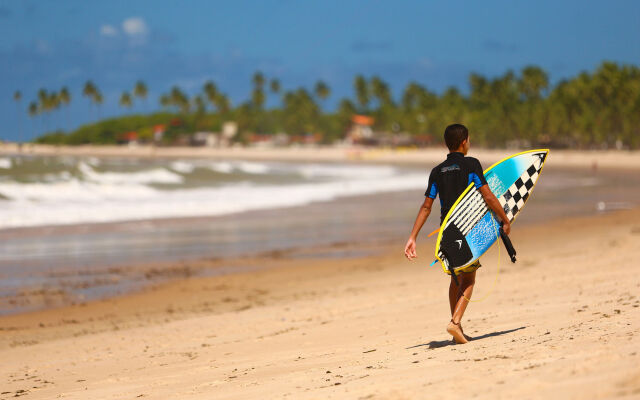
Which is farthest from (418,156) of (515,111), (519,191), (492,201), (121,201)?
(492,201)

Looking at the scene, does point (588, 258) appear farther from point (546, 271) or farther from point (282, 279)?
point (282, 279)

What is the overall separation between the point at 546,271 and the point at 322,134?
169 meters

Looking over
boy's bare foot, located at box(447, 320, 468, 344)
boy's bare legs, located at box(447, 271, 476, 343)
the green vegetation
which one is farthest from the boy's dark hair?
the green vegetation

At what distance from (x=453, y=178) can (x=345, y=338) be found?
1.86 metres

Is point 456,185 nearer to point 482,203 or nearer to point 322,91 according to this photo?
point 482,203

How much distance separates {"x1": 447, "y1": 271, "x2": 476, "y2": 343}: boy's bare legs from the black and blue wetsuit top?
1.80 feet

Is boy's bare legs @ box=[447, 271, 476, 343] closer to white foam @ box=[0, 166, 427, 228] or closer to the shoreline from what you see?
white foam @ box=[0, 166, 427, 228]

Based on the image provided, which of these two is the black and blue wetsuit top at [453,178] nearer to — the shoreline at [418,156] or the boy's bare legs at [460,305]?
the boy's bare legs at [460,305]

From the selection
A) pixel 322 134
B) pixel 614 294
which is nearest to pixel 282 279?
pixel 614 294

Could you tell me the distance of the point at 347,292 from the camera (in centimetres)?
952

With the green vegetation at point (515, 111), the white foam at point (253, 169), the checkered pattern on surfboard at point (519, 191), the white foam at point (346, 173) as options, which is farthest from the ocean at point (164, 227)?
the green vegetation at point (515, 111)

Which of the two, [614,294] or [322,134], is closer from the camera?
[614,294]

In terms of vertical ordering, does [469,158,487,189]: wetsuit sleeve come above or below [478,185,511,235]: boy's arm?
above

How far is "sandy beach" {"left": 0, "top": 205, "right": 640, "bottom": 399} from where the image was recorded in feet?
13.8
